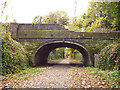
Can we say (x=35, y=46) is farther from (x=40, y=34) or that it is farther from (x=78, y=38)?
(x=78, y=38)

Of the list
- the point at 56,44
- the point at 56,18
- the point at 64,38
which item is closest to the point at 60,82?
the point at 64,38

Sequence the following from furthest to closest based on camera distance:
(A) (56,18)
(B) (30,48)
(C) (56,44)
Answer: (A) (56,18) < (C) (56,44) < (B) (30,48)

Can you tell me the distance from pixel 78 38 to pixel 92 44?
1720mm

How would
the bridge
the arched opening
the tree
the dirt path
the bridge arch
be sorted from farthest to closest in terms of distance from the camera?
the tree
the arched opening
the bridge arch
the bridge
the dirt path

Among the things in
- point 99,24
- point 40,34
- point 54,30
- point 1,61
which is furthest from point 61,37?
point 99,24

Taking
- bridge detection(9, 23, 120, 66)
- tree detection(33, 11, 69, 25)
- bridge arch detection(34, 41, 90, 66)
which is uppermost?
tree detection(33, 11, 69, 25)

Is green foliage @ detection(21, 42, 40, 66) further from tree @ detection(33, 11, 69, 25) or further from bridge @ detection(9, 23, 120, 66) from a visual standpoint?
tree @ detection(33, 11, 69, 25)

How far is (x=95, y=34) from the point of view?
14008 mm

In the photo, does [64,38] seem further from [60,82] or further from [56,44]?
[60,82]

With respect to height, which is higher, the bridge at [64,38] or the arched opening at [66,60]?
the bridge at [64,38]

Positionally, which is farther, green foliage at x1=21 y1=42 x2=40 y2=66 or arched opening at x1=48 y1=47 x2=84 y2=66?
arched opening at x1=48 y1=47 x2=84 y2=66

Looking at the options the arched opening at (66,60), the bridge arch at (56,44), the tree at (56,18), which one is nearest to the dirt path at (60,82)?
the bridge arch at (56,44)

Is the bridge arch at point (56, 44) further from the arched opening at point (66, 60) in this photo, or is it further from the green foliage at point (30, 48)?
the arched opening at point (66, 60)

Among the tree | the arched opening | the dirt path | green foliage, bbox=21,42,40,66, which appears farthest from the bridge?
the tree
